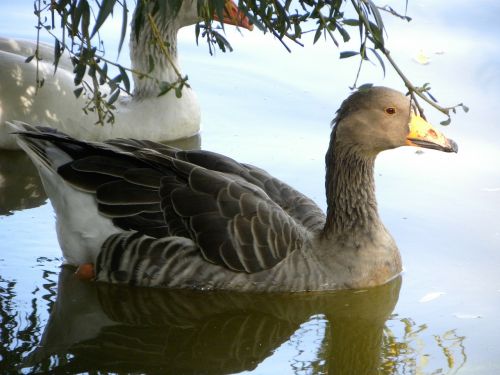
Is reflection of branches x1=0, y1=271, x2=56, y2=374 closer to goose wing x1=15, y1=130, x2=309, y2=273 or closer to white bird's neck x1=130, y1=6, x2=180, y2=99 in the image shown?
goose wing x1=15, y1=130, x2=309, y2=273

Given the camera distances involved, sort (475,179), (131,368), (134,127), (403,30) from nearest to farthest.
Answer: (131,368), (475,179), (134,127), (403,30)

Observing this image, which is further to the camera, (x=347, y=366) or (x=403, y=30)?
(x=403, y=30)

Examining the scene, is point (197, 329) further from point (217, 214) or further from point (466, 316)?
point (466, 316)

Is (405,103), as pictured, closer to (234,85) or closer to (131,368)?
(131,368)

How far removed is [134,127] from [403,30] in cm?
347

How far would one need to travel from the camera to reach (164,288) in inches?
237

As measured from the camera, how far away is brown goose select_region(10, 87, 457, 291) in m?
5.90

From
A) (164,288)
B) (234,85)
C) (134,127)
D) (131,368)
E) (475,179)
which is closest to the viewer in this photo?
(131,368)

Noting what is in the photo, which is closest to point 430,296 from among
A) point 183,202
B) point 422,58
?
point 183,202

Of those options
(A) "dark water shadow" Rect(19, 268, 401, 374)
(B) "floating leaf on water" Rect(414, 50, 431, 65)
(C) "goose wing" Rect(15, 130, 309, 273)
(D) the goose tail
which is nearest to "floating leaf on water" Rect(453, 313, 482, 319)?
(A) "dark water shadow" Rect(19, 268, 401, 374)

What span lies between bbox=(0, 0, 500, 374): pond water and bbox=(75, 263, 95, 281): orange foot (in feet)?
0.14

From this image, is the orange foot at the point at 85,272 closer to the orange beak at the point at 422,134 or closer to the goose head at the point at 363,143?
the goose head at the point at 363,143

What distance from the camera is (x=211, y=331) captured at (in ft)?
18.1

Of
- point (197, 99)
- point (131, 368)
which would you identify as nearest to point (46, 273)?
point (131, 368)
